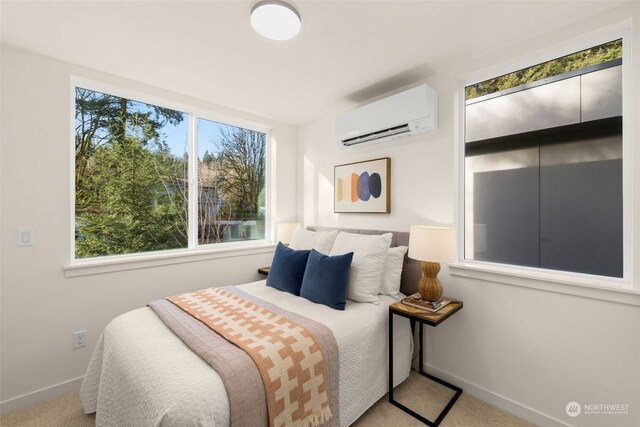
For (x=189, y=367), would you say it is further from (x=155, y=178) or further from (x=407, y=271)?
(x=155, y=178)

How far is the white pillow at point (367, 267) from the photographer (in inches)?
83.4

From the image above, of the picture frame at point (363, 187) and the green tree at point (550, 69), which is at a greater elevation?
the green tree at point (550, 69)

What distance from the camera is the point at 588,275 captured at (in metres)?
1.74

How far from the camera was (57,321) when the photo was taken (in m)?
2.08

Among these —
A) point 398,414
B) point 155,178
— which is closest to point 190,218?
point 155,178

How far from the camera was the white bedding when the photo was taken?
1.12m

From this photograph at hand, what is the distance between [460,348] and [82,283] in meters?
2.98

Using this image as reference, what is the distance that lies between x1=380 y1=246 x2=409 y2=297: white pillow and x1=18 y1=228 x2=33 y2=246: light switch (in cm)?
262

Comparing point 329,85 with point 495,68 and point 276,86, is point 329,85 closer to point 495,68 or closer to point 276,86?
point 276,86

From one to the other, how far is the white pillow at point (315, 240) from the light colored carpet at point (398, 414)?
4.12ft

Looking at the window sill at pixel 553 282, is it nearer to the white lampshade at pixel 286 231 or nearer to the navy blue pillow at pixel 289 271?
the navy blue pillow at pixel 289 271

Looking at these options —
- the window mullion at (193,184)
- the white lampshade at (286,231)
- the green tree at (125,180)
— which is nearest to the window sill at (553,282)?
the white lampshade at (286,231)

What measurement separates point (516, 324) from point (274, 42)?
98.5 inches

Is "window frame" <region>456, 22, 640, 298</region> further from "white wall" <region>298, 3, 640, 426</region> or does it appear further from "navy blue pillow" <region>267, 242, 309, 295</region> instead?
"navy blue pillow" <region>267, 242, 309, 295</region>
